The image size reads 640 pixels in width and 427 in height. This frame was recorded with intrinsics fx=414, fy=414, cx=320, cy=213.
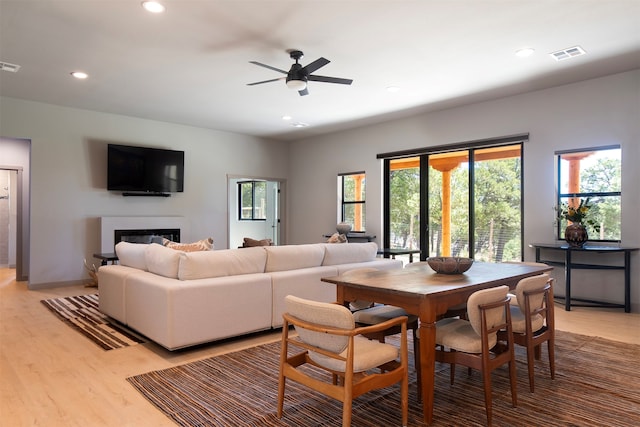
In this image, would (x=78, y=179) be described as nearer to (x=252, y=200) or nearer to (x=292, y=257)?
(x=252, y=200)

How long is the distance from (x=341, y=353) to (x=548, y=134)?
16.2ft

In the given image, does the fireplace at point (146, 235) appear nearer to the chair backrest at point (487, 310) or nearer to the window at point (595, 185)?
the chair backrest at point (487, 310)

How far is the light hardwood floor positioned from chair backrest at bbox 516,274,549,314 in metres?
1.81

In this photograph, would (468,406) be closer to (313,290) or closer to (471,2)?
(313,290)

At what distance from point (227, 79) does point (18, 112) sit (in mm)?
3515

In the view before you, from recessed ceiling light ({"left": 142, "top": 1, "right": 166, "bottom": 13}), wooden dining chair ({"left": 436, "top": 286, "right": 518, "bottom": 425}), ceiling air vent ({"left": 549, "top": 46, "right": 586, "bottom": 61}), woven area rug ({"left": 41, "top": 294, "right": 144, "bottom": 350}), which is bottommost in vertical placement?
woven area rug ({"left": 41, "top": 294, "right": 144, "bottom": 350})

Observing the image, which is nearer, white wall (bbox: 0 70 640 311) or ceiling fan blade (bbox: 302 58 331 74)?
ceiling fan blade (bbox: 302 58 331 74)

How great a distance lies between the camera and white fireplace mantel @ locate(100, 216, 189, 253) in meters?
6.89

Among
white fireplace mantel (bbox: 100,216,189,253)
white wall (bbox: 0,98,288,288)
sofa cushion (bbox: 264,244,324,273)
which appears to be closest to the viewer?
sofa cushion (bbox: 264,244,324,273)

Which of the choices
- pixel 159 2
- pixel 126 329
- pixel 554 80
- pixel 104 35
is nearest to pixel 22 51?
pixel 104 35

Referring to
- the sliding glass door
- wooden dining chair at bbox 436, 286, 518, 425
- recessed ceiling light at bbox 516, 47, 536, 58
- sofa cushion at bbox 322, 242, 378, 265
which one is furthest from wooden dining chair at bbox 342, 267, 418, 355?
the sliding glass door

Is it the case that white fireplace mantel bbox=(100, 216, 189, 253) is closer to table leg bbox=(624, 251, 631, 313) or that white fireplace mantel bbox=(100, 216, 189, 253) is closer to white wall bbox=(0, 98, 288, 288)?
white wall bbox=(0, 98, 288, 288)

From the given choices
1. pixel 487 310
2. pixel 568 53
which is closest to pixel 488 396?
pixel 487 310

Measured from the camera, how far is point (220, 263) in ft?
12.2
